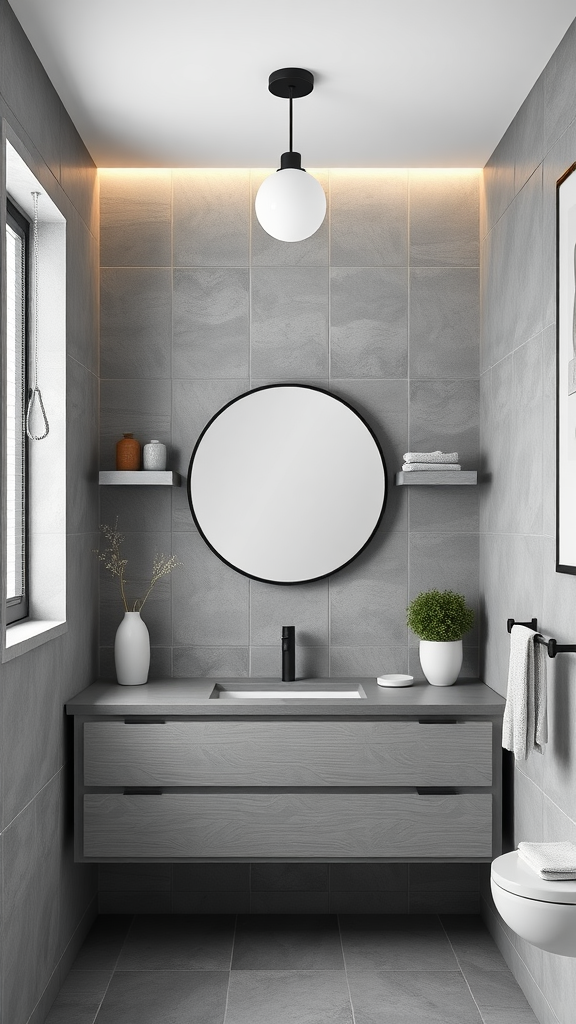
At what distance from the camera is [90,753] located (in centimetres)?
296

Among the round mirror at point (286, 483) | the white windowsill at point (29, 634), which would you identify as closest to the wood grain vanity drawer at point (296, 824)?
the white windowsill at point (29, 634)

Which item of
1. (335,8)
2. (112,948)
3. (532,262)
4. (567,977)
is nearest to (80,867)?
(112,948)

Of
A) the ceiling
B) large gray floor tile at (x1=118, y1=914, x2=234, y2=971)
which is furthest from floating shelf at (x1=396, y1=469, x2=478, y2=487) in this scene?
large gray floor tile at (x1=118, y1=914, x2=234, y2=971)

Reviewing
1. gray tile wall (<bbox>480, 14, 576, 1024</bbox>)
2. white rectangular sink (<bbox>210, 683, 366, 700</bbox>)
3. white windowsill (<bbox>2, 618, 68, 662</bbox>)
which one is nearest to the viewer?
white windowsill (<bbox>2, 618, 68, 662</bbox>)

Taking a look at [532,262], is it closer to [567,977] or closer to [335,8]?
[335,8]

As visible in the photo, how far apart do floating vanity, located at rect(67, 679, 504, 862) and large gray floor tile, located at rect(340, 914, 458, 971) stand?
14.4 inches

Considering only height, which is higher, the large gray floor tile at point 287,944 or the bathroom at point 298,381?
the bathroom at point 298,381

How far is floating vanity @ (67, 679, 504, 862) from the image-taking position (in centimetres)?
295

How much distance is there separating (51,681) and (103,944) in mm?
1062

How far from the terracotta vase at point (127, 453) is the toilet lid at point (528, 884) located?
189 cm

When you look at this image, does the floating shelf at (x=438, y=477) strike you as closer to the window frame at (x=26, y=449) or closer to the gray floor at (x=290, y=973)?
the window frame at (x=26, y=449)

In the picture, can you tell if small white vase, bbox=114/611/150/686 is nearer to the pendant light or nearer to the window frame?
the window frame

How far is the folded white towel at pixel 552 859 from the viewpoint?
2.06m

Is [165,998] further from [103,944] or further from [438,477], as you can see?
[438,477]
